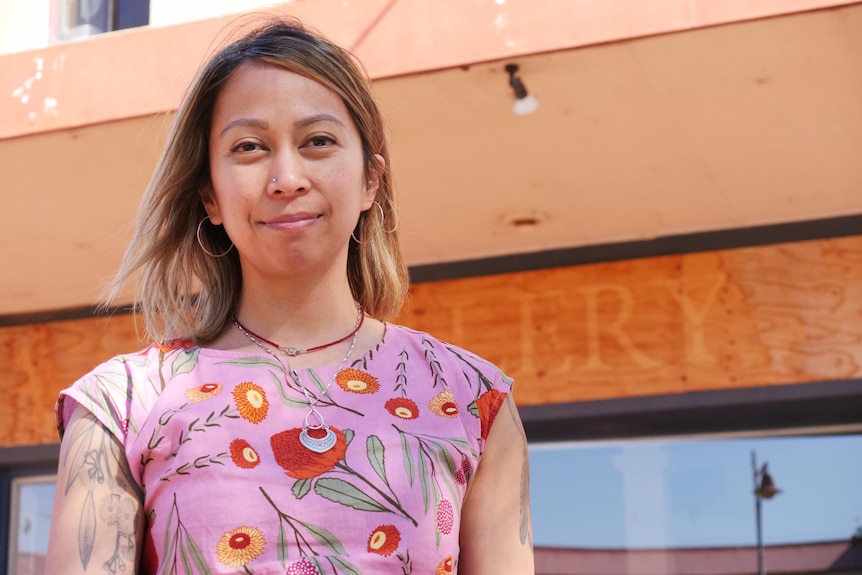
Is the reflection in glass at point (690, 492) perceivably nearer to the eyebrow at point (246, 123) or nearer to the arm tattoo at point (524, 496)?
the arm tattoo at point (524, 496)

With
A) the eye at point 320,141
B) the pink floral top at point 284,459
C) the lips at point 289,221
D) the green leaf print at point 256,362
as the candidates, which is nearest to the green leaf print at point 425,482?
the pink floral top at point 284,459

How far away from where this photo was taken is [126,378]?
65.6 inches

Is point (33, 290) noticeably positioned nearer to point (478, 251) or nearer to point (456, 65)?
point (478, 251)

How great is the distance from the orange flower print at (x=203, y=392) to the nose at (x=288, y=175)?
0.88 ft

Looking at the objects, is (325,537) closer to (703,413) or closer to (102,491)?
(102,491)

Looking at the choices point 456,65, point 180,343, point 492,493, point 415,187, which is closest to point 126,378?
point 180,343

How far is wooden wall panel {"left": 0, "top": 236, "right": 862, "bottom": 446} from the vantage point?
4.80m

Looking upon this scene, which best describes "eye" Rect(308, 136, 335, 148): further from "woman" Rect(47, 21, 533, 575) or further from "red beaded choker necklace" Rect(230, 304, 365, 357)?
"red beaded choker necklace" Rect(230, 304, 365, 357)

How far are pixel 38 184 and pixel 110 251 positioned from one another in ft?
2.41

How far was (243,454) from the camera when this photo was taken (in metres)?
1.59

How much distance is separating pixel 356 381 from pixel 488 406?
19cm

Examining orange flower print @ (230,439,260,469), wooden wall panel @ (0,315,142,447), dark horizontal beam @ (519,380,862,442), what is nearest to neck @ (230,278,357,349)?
orange flower print @ (230,439,260,469)

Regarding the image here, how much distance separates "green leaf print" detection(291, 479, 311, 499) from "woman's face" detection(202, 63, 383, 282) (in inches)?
12.7

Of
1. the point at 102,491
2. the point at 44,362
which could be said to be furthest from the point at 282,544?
the point at 44,362
